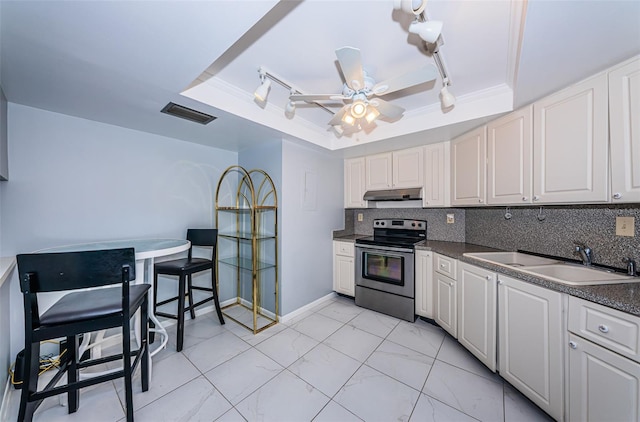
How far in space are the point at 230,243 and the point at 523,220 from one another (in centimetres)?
334

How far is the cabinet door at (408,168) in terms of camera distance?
287 cm

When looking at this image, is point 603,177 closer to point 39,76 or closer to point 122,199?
point 39,76

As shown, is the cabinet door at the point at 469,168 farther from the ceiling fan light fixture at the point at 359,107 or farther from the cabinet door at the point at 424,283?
the ceiling fan light fixture at the point at 359,107

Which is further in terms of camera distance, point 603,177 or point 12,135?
point 12,135

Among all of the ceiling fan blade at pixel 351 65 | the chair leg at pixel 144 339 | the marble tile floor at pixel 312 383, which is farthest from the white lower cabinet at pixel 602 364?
the chair leg at pixel 144 339

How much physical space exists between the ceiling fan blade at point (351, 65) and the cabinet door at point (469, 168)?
1468mm

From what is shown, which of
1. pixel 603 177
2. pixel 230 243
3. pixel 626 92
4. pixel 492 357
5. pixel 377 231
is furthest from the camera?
pixel 377 231

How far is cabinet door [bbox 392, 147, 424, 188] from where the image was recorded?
287 cm

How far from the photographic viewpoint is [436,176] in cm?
276

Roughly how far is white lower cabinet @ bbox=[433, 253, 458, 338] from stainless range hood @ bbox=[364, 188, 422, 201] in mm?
786

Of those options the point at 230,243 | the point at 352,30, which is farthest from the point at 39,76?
the point at 230,243

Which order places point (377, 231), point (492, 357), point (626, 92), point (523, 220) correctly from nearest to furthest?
1. point (626, 92)
2. point (492, 357)
3. point (523, 220)
4. point (377, 231)

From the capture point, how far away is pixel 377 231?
3.52 meters

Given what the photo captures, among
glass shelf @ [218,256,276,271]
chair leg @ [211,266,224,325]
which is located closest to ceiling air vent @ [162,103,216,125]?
chair leg @ [211,266,224,325]
